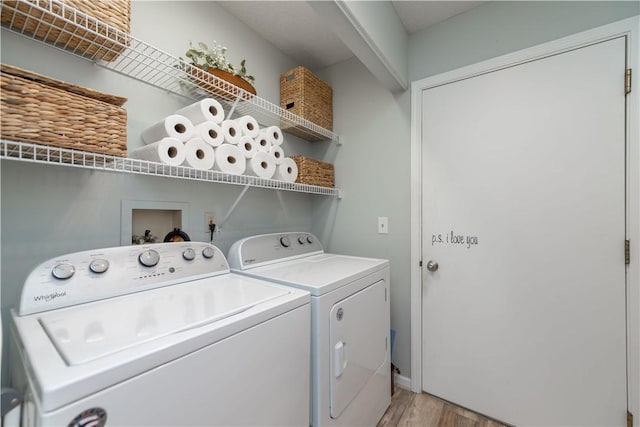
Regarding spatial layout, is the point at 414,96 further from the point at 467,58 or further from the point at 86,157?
the point at 86,157

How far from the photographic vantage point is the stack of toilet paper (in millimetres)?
1232

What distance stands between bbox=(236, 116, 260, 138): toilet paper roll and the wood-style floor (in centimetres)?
188

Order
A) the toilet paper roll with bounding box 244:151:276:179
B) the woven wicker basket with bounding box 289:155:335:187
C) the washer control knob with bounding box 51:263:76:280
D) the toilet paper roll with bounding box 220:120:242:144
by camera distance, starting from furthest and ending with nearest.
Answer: the woven wicker basket with bounding box 289:155:335:187 < the toilet paper roll with bounding box 244:151:276:179 < the toilet paper roll with bounding box 220:120:242:144 < the washer control knob with bounding box 51:263:76:280

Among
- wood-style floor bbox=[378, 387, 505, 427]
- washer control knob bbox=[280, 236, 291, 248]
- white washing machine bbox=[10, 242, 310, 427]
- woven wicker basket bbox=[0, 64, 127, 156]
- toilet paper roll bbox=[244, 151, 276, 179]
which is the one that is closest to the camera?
white washing machine bbox=[10, 242, 310, 427]

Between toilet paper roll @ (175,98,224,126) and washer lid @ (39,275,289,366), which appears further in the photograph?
toilet paper roll @ (175,98,224,126)

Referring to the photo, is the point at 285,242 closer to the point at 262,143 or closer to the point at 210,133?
the point at 262,143

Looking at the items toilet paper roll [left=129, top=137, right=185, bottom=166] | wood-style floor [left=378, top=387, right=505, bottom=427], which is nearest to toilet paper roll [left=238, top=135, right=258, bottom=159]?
toilet paper roll [left=129, top=137, right=185, bottom=166]

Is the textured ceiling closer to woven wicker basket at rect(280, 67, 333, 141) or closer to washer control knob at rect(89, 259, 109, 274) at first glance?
woven wicker basket at rect(280, 67, 333, 141)

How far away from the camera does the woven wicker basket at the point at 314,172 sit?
6.54ft

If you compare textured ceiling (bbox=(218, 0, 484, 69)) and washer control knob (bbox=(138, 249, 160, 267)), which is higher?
textured ceiling (bbox=(218, 0, 484, 69))

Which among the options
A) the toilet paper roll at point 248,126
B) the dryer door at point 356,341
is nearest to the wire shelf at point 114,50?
the toilet paper roll at point 248,126

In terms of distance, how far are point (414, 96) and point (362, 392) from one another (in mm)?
1922

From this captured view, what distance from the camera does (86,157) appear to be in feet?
3.37

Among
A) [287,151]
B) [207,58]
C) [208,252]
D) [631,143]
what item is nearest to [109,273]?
[208,252]
